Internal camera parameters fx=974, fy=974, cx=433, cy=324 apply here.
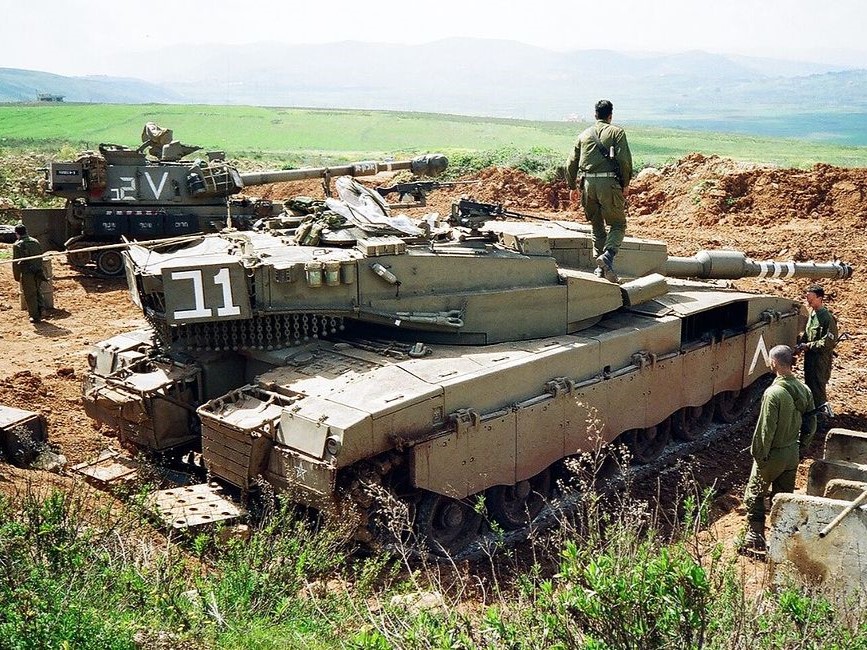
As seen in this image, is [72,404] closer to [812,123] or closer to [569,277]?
[569,277]

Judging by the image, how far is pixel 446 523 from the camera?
30.0 ft

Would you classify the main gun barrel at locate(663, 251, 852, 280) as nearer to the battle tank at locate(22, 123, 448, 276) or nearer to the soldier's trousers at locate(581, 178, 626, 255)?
the soldier's trousers at locate(581, 178, 626, 255)

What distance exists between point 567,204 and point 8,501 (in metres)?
23.3

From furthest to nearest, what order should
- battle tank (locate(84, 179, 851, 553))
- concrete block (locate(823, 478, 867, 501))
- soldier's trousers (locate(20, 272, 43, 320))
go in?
soldier's trousers (locate(20, 272, 43, 320)), battle tank (locate(84, 179, 851, 553)), concrete block (locate(823, 478, 867, 501))

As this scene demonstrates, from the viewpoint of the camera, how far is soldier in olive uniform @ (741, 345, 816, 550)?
27.8 ft

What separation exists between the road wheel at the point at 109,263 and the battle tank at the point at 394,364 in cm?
1145

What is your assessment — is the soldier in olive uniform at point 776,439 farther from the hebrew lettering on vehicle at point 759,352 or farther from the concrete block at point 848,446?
the hebrew lettering on vehicle at point 759,352

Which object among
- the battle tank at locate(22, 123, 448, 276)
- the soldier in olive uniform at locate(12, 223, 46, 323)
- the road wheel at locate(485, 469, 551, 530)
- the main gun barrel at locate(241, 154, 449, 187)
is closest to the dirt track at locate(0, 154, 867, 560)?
the soldier in olive uniform at locate(12, 223, 46, 323)

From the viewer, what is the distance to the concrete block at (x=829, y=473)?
339 inches

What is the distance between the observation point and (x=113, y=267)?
2164cm

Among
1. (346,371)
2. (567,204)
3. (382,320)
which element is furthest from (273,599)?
(567,204)

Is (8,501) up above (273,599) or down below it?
above

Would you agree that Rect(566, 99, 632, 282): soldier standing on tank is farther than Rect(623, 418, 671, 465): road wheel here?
No

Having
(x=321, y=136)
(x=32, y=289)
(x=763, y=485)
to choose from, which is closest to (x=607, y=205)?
(x=763, y=485)
